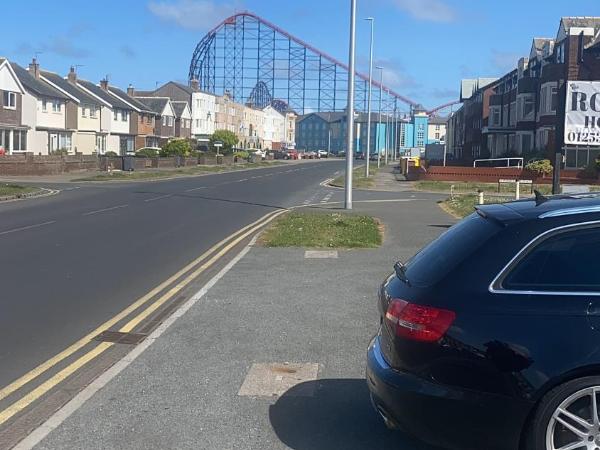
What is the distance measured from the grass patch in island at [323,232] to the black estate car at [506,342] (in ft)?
33.8

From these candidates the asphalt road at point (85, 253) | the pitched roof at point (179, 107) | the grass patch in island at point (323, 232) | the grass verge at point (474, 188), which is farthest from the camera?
the pitched roof at point (179, 107)

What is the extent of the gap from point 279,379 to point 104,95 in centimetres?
7376

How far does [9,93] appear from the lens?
180 ft

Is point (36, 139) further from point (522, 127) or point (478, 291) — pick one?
point (478, 291)

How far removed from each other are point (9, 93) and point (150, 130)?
30.9 meters

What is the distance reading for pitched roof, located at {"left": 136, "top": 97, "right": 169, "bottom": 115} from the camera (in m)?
88.2

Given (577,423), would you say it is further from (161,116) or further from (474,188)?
(161,116)

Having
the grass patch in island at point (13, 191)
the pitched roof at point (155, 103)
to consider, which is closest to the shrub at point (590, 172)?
the grass patch in island at point (13, 191)

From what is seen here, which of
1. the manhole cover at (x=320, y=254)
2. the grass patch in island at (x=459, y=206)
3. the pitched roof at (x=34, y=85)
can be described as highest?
the pitched roof at (x=34, y=85)

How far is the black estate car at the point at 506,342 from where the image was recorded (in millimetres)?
3951

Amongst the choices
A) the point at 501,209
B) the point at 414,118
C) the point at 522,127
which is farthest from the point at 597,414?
the point at 414,118

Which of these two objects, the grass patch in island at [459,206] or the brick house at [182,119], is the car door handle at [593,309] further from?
the brick house at [182,119]

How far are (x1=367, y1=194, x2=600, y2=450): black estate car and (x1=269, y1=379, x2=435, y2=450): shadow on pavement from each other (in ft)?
1.66

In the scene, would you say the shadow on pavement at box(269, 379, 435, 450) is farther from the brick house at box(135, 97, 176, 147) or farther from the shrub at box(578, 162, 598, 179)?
the brick house at box(135, 97, 176, 147)
